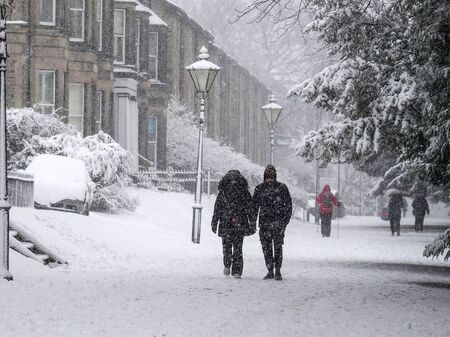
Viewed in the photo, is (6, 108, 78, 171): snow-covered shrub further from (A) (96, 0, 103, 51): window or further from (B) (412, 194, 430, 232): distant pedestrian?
(B) (412, 194, 430, 232): distant pedestrian

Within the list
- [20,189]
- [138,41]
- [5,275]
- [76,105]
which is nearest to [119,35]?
[138,41]

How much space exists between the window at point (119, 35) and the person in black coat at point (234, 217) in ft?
79.7

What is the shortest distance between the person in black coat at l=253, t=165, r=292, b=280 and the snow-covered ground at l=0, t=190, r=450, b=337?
0.49 m

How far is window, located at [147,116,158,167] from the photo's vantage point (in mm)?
43031

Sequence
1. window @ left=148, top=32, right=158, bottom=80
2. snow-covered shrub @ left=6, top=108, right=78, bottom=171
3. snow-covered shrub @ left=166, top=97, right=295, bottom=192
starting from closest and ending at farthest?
snow-covered shrub @ left=6, top=108, right=78, bottom=171 < snow-covered shrub @ left=166, top=97, right=295, bottom=192 < window @ left=148, top=32, right=158, bottom=80

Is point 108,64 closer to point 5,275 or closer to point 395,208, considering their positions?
point 395,208

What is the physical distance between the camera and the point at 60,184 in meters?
22.7

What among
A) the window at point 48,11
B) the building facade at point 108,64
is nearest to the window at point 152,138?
the building facade at point 108,64

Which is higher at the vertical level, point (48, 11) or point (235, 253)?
point (48, 11)

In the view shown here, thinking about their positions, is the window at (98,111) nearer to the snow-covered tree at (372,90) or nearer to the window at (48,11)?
the window at (48,11)

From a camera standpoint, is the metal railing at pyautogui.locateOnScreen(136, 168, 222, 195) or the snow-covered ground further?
the metal railing at pyautogui.locateOnScreen(136, 168, 222, 195)

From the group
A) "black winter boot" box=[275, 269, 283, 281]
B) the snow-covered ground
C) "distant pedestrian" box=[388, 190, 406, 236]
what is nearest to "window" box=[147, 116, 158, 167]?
Result: "distant pedestrian" box=[388, 190, 406, 236]

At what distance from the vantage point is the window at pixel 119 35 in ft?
130

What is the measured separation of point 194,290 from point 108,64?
2358 cm
